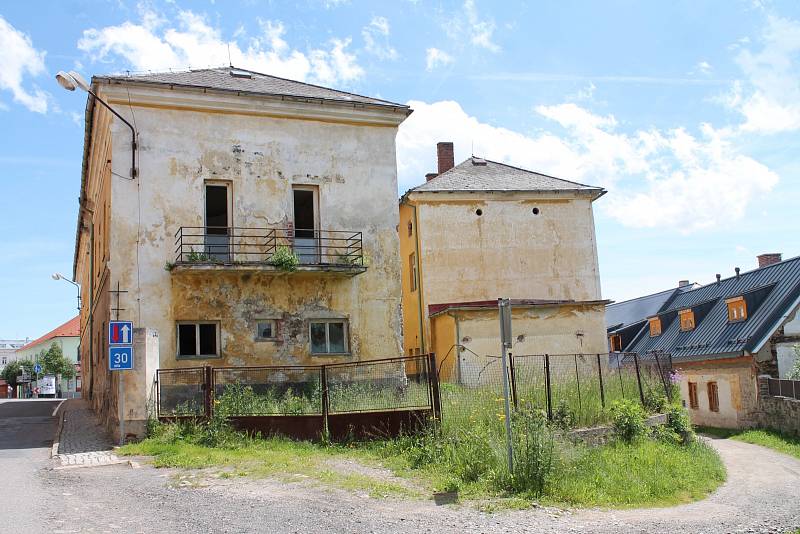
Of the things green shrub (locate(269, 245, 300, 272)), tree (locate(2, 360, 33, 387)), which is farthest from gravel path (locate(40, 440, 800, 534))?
tree (locate(2, 360, 33, 387))

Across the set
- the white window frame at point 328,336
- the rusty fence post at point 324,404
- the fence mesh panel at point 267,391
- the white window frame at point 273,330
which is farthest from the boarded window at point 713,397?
the rusty fence post at point 324,404

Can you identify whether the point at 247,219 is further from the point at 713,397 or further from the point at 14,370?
the point at 14,370

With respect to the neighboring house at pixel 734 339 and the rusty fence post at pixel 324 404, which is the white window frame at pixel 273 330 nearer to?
the rusty fence post at pixel 324 404

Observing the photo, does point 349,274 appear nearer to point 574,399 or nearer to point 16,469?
point 574,399

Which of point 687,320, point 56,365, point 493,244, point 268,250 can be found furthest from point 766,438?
point 56,365

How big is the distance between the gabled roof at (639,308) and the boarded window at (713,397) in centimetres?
1206

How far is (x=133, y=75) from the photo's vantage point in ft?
63.8

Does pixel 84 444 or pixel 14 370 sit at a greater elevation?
pixel 14 370

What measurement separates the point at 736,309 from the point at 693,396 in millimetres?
4312

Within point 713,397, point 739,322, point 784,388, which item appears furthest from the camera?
point 739,322

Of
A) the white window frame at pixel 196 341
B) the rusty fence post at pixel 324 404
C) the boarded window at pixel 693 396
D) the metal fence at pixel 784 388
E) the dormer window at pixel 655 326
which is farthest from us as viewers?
the dormer window at pixel 655 326

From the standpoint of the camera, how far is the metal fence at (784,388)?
81.5ft

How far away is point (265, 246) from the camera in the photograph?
784 inches

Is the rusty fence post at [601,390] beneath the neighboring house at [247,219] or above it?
beneath
